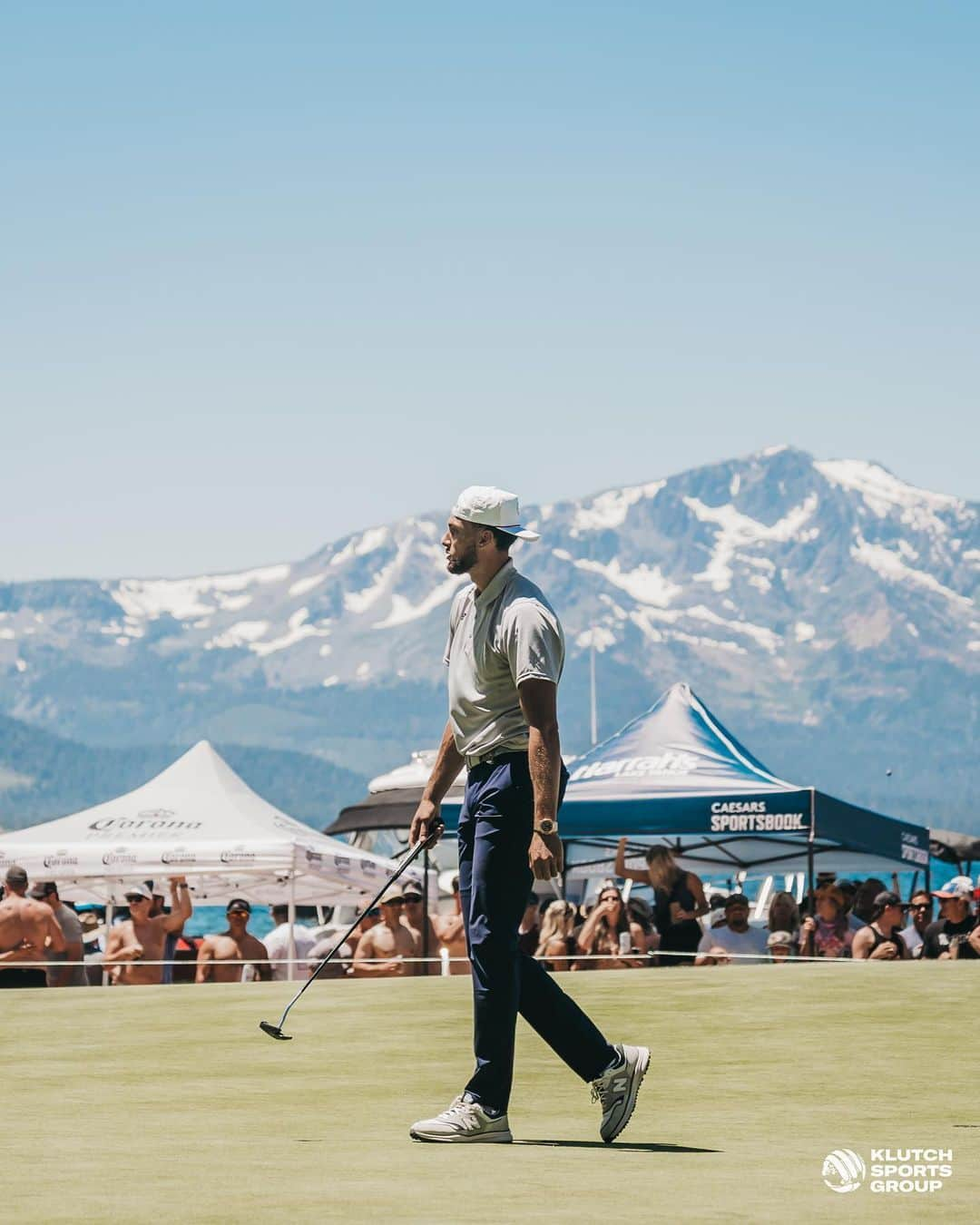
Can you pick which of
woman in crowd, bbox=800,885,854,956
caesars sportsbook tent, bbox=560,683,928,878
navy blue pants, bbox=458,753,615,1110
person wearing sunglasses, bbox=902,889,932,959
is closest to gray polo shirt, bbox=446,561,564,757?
navy blue pants, bbox=458,753,615,1110

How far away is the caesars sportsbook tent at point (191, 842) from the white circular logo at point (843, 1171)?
14.1 metres

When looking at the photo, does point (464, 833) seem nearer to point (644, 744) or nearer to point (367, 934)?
point (367, 934)

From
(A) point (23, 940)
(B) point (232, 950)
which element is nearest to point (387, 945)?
(B) point (232, 950)

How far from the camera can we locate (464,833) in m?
5.63

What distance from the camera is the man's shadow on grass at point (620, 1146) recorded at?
16.1ft

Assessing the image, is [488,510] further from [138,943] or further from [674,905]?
[138,943]

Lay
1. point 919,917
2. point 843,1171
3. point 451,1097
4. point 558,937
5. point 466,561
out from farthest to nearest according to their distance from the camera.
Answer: point 919,917 < point 558,937 < point 451,1097 < point 466,561 < point 843,1171

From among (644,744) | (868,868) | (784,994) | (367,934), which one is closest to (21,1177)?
(784,994)

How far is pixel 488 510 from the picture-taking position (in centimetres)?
563

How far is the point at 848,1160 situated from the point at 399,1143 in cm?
121

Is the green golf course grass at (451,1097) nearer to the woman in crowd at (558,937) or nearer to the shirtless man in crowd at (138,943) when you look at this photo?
the woman in crowd at (558,937)

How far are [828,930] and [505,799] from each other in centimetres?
919

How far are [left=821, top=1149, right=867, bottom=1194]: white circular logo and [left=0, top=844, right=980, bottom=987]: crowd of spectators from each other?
24.8 feet

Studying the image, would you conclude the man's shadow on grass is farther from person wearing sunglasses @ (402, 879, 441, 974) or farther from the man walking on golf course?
person wearing sunglasses @ (402, 879, 441, 974)
